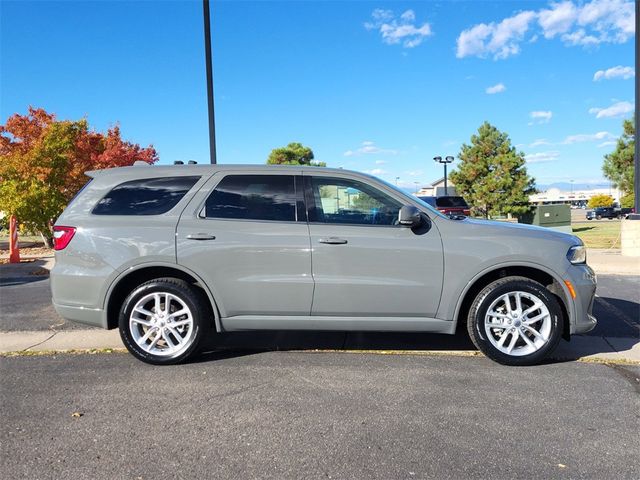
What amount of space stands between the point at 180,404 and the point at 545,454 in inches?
94.4

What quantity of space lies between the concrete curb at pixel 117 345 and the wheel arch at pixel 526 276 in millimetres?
414

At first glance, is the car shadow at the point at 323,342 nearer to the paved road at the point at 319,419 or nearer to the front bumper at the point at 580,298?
the paved road at the point at 319,419

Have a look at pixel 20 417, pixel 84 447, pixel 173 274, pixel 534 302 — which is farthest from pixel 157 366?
pixel 534 302

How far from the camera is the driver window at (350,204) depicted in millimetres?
4293

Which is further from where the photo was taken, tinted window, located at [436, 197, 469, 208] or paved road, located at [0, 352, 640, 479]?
tinted window, located at [436, 197, 469, 208]

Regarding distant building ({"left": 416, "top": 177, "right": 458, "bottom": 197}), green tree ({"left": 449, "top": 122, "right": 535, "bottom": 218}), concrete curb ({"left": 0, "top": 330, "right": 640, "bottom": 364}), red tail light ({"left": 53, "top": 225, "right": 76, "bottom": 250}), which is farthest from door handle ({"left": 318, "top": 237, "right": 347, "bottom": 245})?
distant building ({"left": 416, "top": 177, "right": 458, "bottom": 197})

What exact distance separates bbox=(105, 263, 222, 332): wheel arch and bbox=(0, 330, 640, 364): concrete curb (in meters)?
0.69

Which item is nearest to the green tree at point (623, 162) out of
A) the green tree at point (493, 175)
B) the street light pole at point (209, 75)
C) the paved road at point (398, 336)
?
Answer: the green tree at point (493, 175)

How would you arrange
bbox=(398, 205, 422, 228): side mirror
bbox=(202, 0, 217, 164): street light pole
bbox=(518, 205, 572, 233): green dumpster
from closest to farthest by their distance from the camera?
1. bbox=(398, 205, 422, 228): side mirror
2. bbox=(202, 0, 217, 164): street light pole
3. bbox=(518, 205, 572, 233): green dumpster

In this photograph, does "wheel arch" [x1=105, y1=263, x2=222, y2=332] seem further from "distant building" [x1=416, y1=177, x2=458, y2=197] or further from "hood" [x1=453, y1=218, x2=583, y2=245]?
"distant building" [x1=416, y1=177, x2=458, y2=197]

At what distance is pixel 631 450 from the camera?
281cm

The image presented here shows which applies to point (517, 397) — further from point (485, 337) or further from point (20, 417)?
point (20, 417)

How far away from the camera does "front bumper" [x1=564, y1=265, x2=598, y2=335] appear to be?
4.14 metres

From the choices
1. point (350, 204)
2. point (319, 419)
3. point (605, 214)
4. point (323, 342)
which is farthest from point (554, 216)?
point (605, 214)
